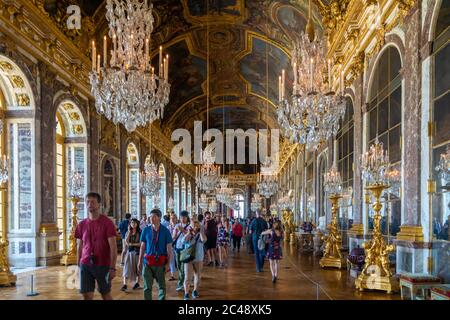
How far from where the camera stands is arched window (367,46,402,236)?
816 cm

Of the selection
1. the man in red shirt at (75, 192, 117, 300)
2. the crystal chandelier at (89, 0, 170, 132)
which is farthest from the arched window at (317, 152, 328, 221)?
the man in red shirt at (75, 192, 117, 300)

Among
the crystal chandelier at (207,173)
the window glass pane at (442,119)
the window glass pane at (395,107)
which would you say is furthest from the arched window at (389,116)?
the crystal chandelier at (207,173)

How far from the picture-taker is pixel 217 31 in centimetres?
1870

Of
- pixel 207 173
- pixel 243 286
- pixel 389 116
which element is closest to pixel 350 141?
pixel 389 116

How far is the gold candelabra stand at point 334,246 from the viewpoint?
10.8 m

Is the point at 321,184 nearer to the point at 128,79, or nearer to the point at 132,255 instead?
the point at 132,255

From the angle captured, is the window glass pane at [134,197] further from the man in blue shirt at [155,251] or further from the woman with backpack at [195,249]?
the man in blue shirt at [155,251]

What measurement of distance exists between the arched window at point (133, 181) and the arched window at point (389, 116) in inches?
514

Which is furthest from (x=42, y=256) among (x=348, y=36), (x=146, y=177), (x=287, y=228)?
(x=287, y=228)

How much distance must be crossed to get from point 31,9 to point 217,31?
32.2 feet

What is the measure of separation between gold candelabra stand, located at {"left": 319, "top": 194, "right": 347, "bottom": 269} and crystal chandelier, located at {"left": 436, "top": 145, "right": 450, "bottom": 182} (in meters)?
4.53

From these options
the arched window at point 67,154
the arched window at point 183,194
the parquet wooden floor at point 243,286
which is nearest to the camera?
the parquet wooden floor at point 243,286

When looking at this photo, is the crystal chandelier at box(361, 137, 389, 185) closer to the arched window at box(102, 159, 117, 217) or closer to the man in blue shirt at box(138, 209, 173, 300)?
the man in blue shirt at box(138, 209, 173, 300)

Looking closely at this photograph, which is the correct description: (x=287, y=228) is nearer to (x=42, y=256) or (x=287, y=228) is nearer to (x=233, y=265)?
(x=233, y=265)
